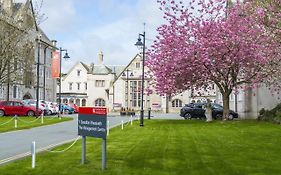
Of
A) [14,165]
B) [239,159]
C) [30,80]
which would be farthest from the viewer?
[30,80]

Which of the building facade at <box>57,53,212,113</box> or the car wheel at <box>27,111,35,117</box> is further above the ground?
the building facade at <box>57,53,212,113</box>

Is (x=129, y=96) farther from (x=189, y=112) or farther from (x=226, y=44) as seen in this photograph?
(x=226, y=44)

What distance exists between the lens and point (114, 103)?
8819cm

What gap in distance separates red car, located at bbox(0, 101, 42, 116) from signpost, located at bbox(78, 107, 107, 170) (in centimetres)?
3324

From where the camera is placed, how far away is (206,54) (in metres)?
31.9

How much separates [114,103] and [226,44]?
5737 cm

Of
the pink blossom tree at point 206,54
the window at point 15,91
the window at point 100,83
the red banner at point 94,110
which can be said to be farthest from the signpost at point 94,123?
the window at point 100,83

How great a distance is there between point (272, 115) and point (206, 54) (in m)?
7.73

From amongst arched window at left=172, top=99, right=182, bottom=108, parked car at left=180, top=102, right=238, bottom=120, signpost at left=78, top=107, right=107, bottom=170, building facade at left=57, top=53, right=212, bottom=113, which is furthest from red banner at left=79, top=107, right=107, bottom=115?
arched window at left=172, top=99, right=182, bottom=108

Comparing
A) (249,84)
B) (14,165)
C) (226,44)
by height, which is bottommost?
(14,165)

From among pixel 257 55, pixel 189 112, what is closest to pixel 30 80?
pixel 189 112

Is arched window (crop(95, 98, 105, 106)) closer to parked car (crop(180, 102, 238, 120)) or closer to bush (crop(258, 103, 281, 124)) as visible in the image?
parked car (crop(180, 102, 238, 120))

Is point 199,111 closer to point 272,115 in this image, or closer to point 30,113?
point 272,115

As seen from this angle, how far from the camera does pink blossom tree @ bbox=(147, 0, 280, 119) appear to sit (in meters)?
31.9
